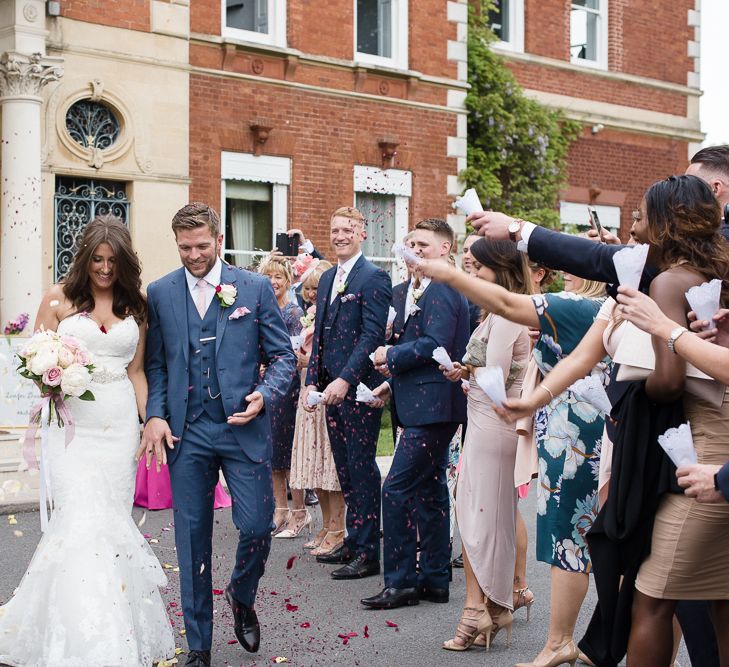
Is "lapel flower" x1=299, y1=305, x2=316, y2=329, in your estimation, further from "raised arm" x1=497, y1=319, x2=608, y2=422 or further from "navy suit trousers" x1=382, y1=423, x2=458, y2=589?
"raised arm" x1=497, y1=319, x2=608, y2=422

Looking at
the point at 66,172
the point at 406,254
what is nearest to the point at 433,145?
the point at 66,172

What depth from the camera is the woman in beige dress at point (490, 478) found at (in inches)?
241

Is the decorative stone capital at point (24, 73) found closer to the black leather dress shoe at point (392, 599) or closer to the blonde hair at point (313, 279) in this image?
the blonde hair at point (313, 279)

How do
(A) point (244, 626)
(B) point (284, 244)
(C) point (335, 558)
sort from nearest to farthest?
(A) point (244, 626) < (C) point (335, 558) < (B) point (284, 244)

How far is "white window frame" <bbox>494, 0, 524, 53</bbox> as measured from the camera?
797 inches

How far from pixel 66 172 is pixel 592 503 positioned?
33.6ft

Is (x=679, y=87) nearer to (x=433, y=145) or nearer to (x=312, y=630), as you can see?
(x=433, y=145)

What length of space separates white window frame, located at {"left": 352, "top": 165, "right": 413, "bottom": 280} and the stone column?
5.42 metres

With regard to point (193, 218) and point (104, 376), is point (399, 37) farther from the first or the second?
point (104, 376)

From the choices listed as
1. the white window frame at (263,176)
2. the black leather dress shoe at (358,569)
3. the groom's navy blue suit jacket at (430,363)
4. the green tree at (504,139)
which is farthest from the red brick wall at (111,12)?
the black leather dress shoe at (358,569)

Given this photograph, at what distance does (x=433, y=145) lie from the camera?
18.5 meters

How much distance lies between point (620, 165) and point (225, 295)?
17207mm

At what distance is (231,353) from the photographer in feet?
18.8

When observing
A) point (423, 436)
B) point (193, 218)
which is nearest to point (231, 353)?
point (193, 218)
